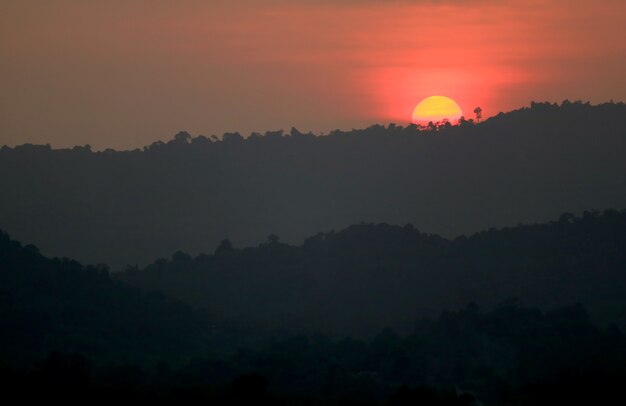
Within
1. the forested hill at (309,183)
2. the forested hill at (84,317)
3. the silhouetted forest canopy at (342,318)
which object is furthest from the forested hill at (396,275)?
the forested hill at (309,183)

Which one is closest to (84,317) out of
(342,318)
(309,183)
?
(342,318)

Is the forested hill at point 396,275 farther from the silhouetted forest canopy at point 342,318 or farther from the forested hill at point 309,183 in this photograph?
the forested hill at point 309,183

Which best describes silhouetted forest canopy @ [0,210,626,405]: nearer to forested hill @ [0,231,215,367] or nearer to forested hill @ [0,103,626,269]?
forested hill @ [0,231,215,367]

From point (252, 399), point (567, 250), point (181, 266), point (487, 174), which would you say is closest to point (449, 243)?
point (567, 250)

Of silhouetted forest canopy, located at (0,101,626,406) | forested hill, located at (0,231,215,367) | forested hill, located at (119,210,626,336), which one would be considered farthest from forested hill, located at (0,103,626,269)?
forested hill, located at (0,231,215,367)

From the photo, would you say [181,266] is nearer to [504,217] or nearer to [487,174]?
[504,217]

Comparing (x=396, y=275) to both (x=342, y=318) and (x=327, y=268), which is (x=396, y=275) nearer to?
(x=327, y=268)

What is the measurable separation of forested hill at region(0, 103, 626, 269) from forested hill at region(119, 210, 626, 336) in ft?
99.5

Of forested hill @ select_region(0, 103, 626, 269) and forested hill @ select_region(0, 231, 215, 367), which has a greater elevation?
forested hill @ select_region(0, 103, 626, 269)

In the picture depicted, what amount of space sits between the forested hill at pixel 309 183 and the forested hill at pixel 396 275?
3033 cm

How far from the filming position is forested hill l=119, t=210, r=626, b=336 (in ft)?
342

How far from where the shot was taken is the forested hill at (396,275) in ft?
342

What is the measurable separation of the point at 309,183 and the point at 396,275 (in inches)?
2843

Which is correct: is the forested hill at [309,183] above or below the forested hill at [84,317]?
above
